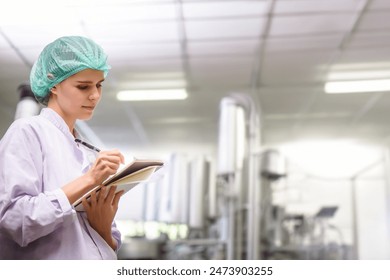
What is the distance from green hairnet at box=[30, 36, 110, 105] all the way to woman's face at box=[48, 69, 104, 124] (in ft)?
0.04

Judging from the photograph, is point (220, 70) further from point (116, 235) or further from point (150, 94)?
point (116, 235)

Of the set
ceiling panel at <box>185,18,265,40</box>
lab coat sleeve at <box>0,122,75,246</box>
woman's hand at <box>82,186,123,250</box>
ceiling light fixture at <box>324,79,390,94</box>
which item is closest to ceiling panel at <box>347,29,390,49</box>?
ceiling light fixture at <box>324,79,390,94</box>

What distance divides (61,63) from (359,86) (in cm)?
97

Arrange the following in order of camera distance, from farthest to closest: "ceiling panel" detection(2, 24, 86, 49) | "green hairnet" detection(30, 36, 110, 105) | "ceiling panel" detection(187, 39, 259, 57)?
"ceiling panel" detection(187, 39, 259, 57) → "ceiling panel" detection(2, 24, 86, 49) → "green hairnet" detection(30, 36, 110, 105)

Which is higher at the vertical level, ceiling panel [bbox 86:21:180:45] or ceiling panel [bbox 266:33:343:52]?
ceiling panel [bbox 266:33:343:52]

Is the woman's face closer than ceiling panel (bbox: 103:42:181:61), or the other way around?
the woman's face

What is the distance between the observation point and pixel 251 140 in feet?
6.73

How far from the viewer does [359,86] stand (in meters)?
1.55

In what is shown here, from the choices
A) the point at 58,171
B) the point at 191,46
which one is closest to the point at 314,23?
the point at 191,46

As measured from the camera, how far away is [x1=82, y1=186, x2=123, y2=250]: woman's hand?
3.33 feet

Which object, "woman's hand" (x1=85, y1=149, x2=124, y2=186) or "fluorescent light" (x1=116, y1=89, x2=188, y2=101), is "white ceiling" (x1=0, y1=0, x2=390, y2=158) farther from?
"woman's hand" (x1=85, y1=149, x2=124, y2=186)

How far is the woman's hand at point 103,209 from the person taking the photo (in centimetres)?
102
